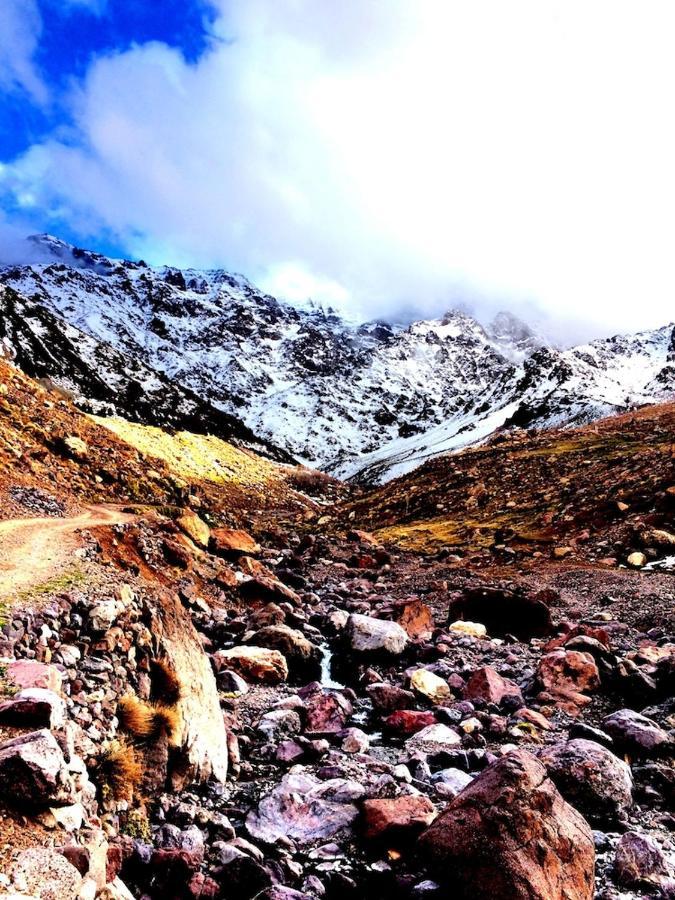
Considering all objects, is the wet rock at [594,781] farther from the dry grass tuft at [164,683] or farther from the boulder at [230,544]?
the boulder at [230,544]

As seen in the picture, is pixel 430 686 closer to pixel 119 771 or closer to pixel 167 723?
pixel 167 723

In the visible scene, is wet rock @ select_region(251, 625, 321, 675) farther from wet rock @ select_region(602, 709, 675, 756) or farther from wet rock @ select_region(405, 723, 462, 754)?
wet rock @ select_region(602, 709, 675, 756)

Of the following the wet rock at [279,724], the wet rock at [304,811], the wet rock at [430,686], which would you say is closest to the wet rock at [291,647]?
the wet rock at [430,686]

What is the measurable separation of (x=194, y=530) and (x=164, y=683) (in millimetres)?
16257

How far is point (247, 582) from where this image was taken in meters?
21.5

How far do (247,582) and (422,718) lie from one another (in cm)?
1159

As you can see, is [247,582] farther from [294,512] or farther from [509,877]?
[294,512]

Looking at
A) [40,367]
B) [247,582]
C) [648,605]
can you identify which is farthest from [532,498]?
[40,367]

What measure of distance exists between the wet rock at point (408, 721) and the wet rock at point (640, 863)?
456cm

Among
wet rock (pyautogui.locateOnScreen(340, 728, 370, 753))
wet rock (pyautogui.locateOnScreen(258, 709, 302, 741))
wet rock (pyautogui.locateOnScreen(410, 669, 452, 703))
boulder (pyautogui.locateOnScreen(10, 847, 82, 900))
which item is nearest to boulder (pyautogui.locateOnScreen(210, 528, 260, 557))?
wet rock (pyautogui.locateOnScreen(410, 669, 452, 703))

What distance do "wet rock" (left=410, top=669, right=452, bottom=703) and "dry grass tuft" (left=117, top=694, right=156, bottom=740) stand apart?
22.6ft

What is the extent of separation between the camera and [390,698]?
1222cm

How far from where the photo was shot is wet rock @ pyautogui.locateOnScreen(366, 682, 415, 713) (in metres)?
12.1

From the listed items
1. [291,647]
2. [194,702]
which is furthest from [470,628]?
[194,702]
